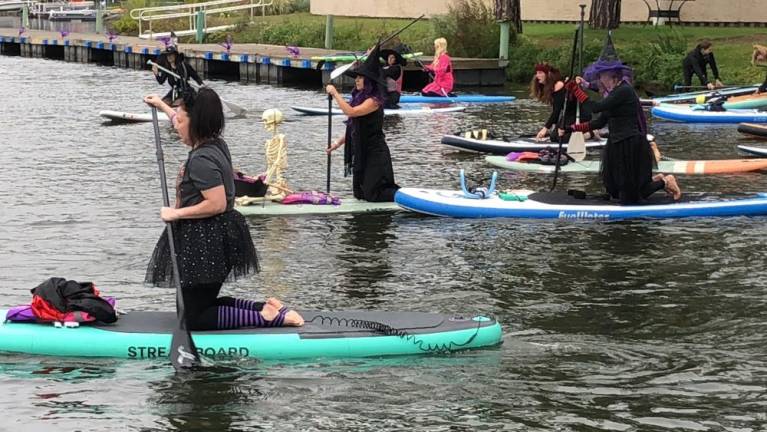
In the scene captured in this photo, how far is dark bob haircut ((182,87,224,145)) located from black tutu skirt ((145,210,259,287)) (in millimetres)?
516

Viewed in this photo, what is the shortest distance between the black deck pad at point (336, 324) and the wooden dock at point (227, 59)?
2318 cm

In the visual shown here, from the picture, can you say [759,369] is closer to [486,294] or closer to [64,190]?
[486,294]

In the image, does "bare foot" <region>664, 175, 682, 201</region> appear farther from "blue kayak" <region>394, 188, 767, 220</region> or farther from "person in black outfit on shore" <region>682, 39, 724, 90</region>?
"person in black outfit on shore" <region>682, 39, 724, 90</region>

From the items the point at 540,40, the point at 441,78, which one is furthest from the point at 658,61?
the point at 441,78

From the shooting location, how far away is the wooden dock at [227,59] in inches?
1277

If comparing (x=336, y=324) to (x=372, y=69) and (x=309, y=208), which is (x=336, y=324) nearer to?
(x=372, y=69)

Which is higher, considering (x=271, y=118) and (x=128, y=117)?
(x=271, y=118)

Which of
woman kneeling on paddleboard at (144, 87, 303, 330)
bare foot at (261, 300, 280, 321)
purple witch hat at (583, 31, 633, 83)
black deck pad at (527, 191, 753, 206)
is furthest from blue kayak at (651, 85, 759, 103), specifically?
woman kneeling on paddleboard at (144, 87, 303, 330)

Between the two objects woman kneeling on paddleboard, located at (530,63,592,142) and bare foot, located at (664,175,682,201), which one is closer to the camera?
bare foot, located at (664,175,682,201)

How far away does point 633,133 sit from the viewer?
532 inches

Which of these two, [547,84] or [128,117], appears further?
[128,117]

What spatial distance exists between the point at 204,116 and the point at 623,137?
262 inches

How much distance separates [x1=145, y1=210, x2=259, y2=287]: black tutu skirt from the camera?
810cm

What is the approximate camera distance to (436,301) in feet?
34.9
